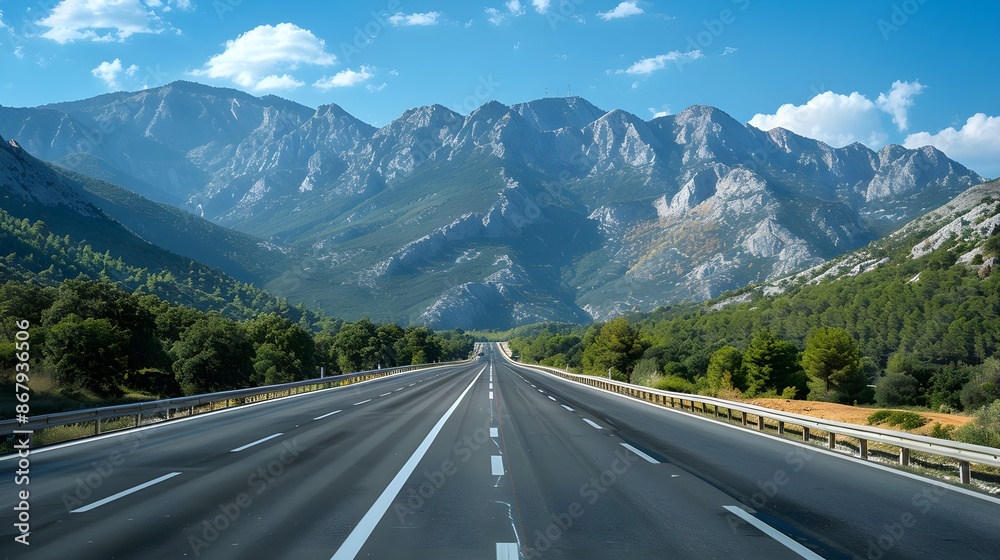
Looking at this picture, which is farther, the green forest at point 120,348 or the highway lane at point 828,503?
the green forest at point 120,348

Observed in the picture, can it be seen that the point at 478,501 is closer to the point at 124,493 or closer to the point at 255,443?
the point at 124,493

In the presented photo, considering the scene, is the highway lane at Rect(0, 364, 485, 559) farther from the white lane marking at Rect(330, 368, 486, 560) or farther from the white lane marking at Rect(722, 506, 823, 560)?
the white lane marking at Rect(722, 506, 823, 560)

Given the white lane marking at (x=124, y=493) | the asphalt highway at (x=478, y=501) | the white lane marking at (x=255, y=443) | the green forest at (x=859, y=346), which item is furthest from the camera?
the green forest at (x=859, y=346)

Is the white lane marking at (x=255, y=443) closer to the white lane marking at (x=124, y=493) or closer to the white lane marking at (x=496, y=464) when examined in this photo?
the white lane marking at (x=124, y=493)

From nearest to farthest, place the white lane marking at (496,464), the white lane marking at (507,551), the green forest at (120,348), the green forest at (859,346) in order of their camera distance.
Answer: the white lane marking at (507,551) → the white lane marking at (496,464) → the green forest at (120,348) → the green forest at (859,346)

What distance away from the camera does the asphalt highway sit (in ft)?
19.9

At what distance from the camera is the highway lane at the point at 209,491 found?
239 inches

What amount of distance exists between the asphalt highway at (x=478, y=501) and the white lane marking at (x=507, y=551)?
32 mm

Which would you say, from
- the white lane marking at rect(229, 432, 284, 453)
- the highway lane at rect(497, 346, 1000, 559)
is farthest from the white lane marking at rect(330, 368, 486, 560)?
the white lane marking at rect(229, 432, 284, 453)

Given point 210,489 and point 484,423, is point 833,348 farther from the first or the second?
point 210,489

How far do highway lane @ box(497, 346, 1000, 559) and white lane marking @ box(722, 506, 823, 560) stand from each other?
0.07m

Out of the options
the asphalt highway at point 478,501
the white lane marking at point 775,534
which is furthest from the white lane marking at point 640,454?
the white lane marking at point 775,534

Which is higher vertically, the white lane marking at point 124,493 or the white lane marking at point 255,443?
the white lane marking at point 124,493

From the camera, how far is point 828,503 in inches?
320
